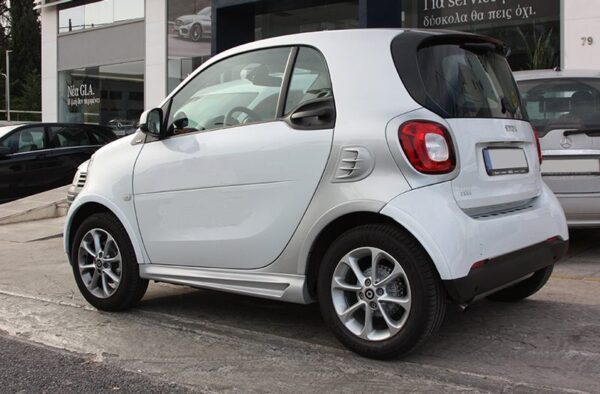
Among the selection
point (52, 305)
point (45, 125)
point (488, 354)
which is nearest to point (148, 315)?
point (52, 305)

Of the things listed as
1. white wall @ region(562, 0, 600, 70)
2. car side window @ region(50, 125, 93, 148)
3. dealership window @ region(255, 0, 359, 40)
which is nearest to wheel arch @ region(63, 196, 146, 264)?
car side window @ region(50, 125, 93, 148)

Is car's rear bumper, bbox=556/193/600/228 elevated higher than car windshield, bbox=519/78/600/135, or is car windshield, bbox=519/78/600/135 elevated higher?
car windshield, bbox=519/78/600/135

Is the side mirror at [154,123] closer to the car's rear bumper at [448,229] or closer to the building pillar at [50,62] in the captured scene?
the car's rear bumper at [448,229]

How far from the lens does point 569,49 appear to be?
10.8 m

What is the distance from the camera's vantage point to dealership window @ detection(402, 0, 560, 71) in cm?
1109

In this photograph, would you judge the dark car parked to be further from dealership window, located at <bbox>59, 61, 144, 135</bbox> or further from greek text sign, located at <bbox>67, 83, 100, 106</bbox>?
greek text sign, located at <bbox>67, 83, 100, 106</bbox>

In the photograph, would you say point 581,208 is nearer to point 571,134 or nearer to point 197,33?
point 571,134

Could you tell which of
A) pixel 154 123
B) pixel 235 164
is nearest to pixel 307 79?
pixel 235 164

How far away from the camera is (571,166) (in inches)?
226

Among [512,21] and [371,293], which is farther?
[512,21]

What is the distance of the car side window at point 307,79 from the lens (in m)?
3.80

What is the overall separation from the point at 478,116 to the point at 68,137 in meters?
9.88

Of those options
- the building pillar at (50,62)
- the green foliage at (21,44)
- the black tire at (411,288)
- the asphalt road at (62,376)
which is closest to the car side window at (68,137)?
the asphalt road at (62,376)

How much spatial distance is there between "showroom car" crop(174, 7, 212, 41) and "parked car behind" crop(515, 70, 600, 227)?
11.6 meters
